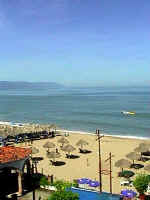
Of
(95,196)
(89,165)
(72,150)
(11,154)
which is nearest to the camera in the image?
(95,196)

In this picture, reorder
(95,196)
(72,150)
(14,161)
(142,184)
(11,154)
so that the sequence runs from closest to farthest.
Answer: (95,196) < (142,184) < (14,161) < (11,154) < (72,150)

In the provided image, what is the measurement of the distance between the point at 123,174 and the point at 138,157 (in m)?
4.76

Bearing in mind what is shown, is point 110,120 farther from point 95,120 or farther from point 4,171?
point 4,171

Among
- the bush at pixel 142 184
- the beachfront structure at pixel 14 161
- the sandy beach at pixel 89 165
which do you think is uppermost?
the beachfront structure at pixel 14 161

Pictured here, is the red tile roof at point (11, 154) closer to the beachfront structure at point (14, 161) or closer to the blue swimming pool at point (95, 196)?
the beachfront structure at point (14, 161)

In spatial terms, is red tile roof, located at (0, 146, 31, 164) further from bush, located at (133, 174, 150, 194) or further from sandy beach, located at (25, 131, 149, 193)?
bush, located at (133, 174, 150, 194)

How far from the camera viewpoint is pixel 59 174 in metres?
31.6

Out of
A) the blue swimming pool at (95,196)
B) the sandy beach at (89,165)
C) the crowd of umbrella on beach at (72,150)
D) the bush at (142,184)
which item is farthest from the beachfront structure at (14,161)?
the bush at (142,184)

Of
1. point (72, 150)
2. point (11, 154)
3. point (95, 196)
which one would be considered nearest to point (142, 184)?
point (95, 196)

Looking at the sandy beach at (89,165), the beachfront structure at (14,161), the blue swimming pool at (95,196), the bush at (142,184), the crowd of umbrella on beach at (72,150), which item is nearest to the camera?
the blue swimming pool at (95,196)

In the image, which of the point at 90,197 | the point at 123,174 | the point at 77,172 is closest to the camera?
the point at 90,197

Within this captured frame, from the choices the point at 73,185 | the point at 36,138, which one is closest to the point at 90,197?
the point at 73,185

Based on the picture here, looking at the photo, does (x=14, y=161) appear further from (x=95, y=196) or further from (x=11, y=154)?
(x=95, y=196)

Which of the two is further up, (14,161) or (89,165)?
(14,161)
